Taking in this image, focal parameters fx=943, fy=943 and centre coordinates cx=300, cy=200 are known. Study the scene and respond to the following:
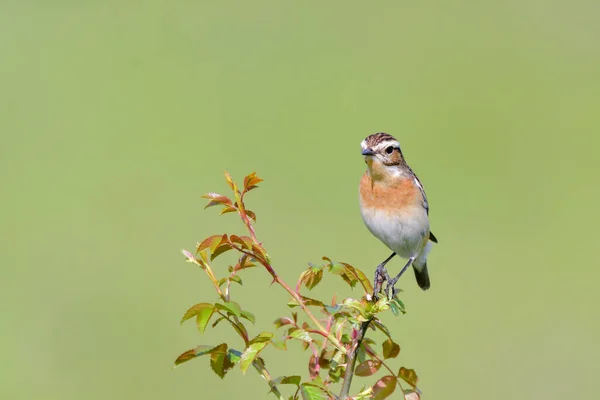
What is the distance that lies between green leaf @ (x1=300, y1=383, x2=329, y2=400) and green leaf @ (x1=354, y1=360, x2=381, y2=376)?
0.67 ft

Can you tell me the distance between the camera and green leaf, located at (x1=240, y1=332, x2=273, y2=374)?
243 centimetres

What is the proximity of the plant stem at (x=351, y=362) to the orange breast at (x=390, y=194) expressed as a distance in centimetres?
196

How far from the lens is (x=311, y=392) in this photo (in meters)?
2.43

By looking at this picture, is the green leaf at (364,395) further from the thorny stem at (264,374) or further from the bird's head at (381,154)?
the bird's head at (381,154)

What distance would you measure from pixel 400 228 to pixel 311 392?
2208mm

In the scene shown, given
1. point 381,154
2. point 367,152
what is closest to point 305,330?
point 367,152

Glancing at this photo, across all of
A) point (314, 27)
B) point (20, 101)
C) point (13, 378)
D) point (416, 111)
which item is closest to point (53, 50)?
point (20, 101)

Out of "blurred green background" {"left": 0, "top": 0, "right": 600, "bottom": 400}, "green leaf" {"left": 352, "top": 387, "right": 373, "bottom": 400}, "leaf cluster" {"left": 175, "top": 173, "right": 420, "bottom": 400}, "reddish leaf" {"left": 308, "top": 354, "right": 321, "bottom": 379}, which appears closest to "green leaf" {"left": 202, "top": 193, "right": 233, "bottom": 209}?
"leaf cluster" {"left": 175, "top": 173, "right": 420, "bottom": 400}

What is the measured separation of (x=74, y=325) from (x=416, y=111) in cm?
687

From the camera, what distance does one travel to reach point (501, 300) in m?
9.79

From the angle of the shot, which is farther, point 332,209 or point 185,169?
point 185,169

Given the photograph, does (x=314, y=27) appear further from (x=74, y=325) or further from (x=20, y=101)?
(x=74, y=325)

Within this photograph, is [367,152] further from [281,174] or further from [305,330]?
[281,174]

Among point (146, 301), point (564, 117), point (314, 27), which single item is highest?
point (314, 27)
